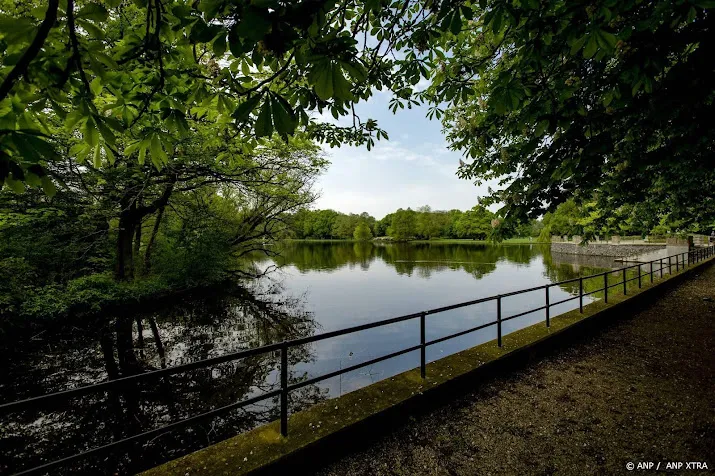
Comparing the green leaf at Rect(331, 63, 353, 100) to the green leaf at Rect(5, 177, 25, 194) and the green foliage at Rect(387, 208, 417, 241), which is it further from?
the green foliage at Rect(387, 208, 417, 241)

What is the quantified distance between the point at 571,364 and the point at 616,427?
1716 millimetres

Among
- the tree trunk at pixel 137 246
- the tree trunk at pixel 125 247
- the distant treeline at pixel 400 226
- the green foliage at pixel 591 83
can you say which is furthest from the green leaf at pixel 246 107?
the distant treeline at pixel 400 226

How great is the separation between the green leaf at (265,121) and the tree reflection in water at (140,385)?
5543 millimetres

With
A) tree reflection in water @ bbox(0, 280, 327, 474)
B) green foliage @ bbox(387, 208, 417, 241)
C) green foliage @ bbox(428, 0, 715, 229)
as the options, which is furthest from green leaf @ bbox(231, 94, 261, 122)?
green foliage @ bbox(387, 208, 417, 241)

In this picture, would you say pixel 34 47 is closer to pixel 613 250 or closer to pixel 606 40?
pixel 606 40

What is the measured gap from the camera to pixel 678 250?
2473 centimetres

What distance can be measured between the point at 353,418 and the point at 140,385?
6.36 m

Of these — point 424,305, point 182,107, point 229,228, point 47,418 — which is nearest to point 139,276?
point 229,228

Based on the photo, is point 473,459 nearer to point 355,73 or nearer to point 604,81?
point 355,73

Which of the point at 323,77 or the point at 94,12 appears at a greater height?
the point at 94,12

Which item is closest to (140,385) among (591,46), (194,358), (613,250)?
(194,358)

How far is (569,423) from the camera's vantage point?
3.44 meters

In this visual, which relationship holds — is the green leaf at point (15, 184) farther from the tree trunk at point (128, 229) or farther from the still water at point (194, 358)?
the tree trunk at point (128, 229)

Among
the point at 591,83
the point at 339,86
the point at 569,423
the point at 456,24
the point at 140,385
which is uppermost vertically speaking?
the point at 591,83
